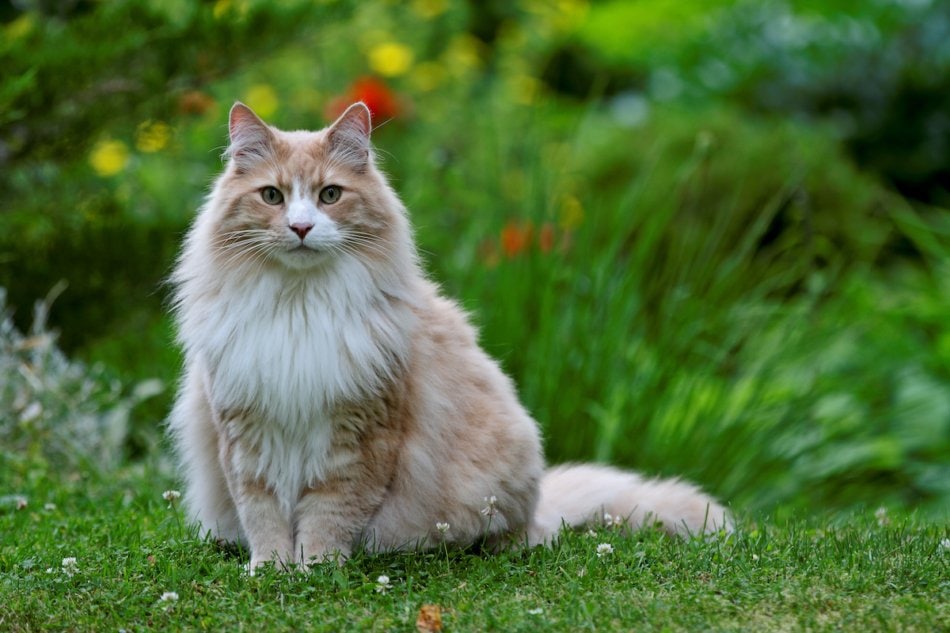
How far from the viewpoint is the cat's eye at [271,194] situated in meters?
3.61

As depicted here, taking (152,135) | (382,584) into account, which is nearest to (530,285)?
(152,135)

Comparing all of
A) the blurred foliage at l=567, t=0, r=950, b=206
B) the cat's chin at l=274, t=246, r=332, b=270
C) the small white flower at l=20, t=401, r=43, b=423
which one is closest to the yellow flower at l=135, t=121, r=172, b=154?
the small white flower at l=20, t=401, r=43, b=423

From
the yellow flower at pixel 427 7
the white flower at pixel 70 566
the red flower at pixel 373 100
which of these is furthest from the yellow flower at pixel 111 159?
the white flower at pixel 70 566

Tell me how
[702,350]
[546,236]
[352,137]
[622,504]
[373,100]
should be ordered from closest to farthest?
1. [352,137]
2. [622,504]
3. [702,350]
4. [546,236]
5. [373,100]

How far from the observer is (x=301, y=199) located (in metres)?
3.56

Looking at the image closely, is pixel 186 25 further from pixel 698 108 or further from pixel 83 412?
pixel 698 108

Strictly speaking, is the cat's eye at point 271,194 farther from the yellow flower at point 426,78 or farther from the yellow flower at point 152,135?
the yellow flower at point 426,78

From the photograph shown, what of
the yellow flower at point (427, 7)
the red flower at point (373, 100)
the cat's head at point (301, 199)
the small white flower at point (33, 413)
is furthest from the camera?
the yellow flower at point (427, 7)

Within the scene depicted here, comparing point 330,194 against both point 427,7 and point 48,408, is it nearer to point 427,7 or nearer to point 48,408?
point 48,408

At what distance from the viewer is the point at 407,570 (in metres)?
3.53

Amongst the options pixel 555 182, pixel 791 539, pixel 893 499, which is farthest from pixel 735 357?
pixel 791 539

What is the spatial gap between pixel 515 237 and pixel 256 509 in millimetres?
3089

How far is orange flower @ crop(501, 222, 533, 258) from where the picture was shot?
618cm

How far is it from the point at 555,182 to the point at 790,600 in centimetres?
424
